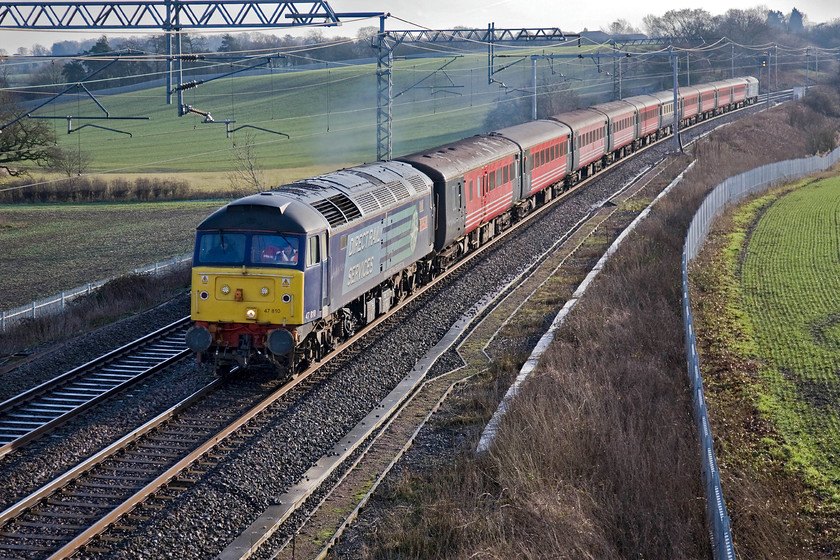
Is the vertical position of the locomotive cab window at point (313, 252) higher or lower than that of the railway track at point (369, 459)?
higher

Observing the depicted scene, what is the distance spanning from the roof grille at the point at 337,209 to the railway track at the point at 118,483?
3.67m

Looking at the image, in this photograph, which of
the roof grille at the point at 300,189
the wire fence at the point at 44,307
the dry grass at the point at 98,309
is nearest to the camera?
the roof grille at the point at 300,189

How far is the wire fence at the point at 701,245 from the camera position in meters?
8.76

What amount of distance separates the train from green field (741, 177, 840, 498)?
7.65 meters

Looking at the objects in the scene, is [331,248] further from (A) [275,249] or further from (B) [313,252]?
(A) [275,249]

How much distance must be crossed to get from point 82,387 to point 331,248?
16.8ft

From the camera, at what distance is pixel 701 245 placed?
28.4m

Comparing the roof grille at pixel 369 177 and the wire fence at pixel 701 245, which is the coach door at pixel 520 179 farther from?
the roof grille at pixel 369 177

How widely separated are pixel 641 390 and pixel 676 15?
119 meters

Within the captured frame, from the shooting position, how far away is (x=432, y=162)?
23688mm

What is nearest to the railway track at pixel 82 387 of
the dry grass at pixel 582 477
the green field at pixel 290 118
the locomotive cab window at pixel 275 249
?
the locomotive cab window at pixel 275 249

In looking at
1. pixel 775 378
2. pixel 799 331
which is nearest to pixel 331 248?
pixel 775 378

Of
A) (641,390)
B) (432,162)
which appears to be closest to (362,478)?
(641,390)

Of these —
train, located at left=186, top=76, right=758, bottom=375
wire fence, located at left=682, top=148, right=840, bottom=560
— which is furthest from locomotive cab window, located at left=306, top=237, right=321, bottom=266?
wire fence, located at left=682, top=148, right=840, bottom=560
